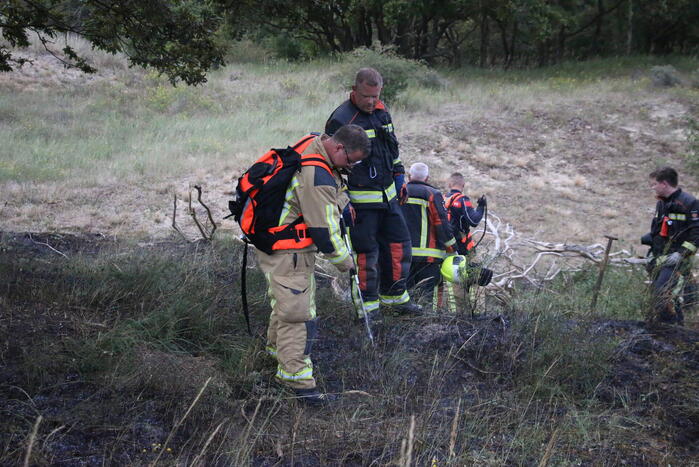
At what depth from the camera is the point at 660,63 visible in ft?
82.2

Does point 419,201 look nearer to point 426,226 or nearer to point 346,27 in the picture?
point 426,226

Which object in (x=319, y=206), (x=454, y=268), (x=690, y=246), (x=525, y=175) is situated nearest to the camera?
(x=319, y=206)

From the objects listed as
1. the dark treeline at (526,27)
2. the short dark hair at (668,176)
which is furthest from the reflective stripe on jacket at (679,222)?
the dark treeline at (526,27)

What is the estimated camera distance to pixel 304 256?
158 inches

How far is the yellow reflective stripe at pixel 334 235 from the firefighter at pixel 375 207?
1.07m

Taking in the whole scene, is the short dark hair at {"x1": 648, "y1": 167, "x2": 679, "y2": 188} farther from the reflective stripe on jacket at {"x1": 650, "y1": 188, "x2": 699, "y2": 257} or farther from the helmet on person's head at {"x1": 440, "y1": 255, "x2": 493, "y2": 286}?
the helmet on person's head at {"x1": 440, "y1": 255, "x2": 493, "y2": 286}

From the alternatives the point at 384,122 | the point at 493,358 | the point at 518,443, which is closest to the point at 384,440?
the point at 518,443

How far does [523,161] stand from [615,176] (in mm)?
2200

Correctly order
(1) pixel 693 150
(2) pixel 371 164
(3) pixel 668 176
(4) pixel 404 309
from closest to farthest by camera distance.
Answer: (2) pixel 371 164 < (4) pixel 404 309 < (3) pixel 668 176 < (1) pixel 693 150

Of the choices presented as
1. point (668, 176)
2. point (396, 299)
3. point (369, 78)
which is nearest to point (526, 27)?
point (668, 176)

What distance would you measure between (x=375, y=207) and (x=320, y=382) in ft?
5.06

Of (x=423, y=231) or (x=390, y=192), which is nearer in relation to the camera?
(x=390, y=192)

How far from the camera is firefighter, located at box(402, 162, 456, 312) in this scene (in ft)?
20.6

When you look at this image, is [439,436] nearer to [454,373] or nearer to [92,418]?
[454,373]
